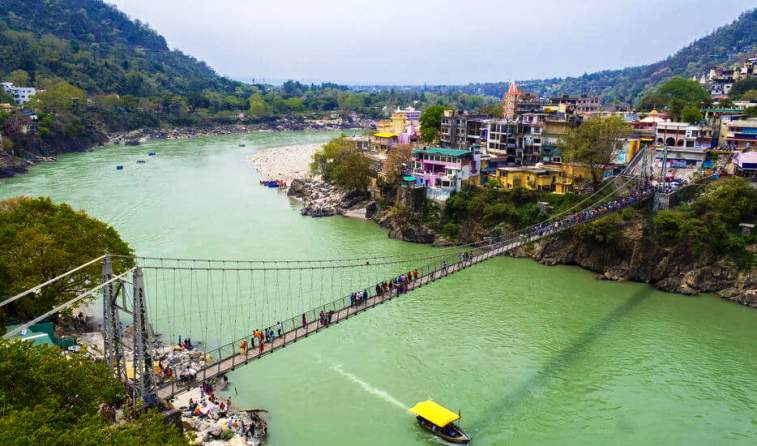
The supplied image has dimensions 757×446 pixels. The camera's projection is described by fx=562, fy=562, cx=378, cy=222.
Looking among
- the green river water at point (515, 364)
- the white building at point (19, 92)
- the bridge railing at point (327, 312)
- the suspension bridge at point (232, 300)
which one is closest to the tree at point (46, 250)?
the suspension bridge at point (232, 300)

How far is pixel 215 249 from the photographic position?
20.8 metres

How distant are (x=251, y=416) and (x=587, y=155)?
15.5m

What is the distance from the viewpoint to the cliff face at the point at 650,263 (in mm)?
16422

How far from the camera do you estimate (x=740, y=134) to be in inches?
877

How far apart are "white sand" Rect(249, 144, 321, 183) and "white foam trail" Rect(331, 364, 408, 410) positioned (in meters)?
22.9

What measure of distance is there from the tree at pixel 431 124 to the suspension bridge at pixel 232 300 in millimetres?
11470

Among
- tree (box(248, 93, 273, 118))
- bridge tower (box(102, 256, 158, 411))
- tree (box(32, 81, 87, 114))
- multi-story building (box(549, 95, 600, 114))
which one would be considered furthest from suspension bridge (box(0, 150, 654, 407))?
tree (box(248, 93, 273, 118))

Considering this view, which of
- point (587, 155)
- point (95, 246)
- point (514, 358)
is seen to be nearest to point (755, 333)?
point (514, 358)

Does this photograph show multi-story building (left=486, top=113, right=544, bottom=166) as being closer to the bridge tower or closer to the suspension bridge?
the suspension bridge

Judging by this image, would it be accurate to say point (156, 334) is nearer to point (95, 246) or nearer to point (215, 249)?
point (95, 246)

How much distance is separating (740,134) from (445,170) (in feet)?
38.3

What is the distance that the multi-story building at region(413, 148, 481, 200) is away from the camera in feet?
76.1

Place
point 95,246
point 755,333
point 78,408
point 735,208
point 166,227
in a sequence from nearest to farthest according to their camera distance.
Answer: point 78,408 < point 95,246 < point 755,333 < point 735,208 < point 166,227

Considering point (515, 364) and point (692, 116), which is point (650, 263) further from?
point (692, 116)
